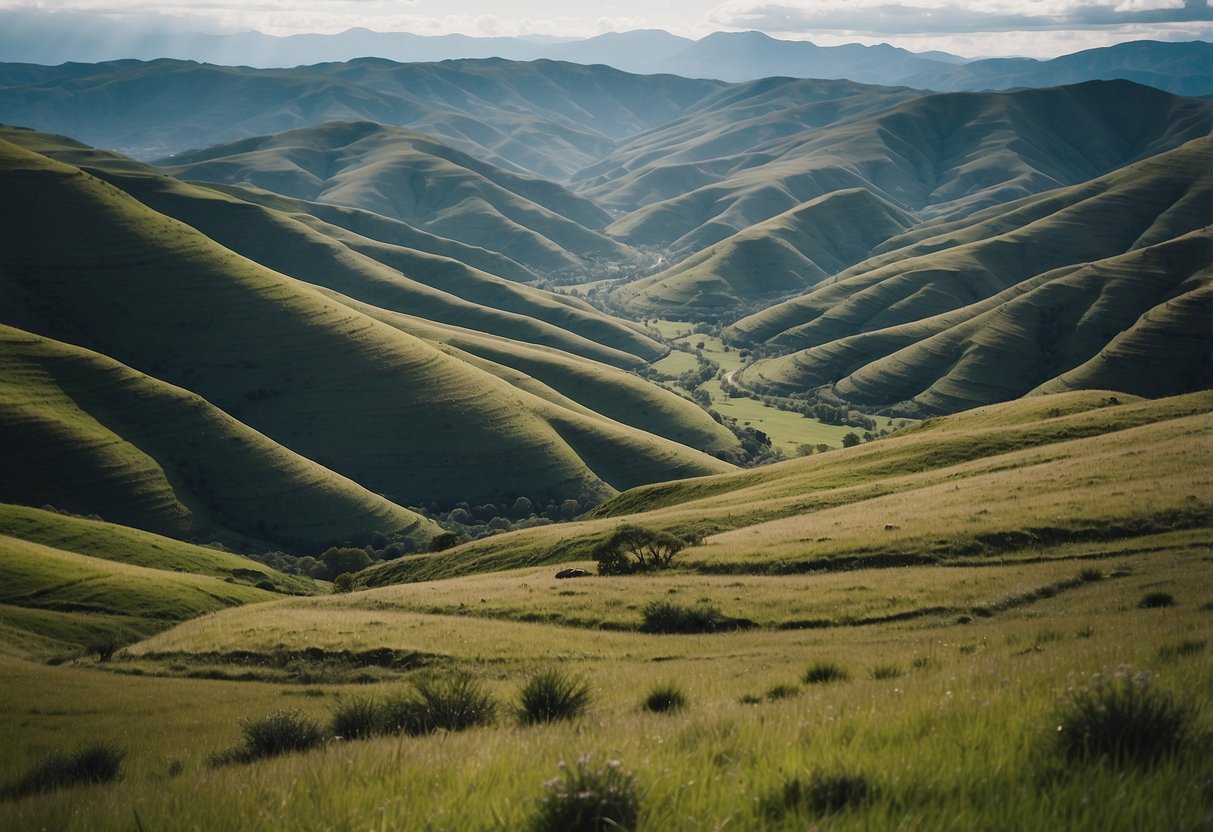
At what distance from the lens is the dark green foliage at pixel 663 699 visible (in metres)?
11.5

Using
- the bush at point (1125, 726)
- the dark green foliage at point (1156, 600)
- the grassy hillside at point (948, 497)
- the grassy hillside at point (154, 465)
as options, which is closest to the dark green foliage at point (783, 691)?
the bush at point (1125, 726)

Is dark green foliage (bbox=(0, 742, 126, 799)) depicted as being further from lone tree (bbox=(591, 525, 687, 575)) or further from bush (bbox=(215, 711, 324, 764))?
lone tree (bbox=(591, 525, 687, 575))

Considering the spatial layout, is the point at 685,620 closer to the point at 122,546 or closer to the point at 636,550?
the point at 636,550

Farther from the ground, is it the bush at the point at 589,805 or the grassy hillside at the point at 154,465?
the bush at the point at 589,805

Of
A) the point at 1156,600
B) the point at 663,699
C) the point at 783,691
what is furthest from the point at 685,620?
the point at 663,699

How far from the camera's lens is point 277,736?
11.4m

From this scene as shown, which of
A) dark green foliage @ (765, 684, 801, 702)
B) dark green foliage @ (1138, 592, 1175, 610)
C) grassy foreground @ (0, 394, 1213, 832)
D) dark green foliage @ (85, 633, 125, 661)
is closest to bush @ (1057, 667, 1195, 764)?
grassy foreground @ (0, 394, 1213, 832)

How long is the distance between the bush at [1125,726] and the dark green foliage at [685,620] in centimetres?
2952

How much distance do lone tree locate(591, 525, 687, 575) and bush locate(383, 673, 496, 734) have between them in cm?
3979

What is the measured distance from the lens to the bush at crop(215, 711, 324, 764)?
11289mm

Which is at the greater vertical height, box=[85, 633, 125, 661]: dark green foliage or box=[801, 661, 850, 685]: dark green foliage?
box=[801, 661, 850, 685]: dark green foliage

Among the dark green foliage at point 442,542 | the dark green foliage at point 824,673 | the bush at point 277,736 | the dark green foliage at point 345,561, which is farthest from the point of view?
the dark green foliage at point 345,561

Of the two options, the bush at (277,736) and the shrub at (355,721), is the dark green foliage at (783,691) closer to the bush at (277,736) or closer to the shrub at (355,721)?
the shrub at (355,721)

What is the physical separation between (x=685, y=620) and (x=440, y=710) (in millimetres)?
24985
